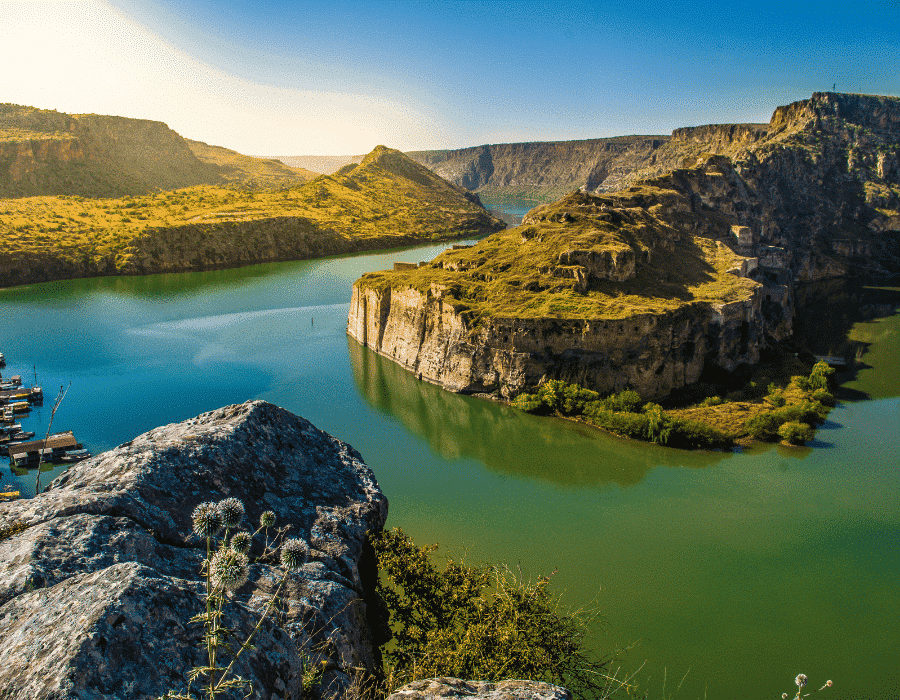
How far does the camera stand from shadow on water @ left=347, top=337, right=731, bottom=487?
3300 centimetres

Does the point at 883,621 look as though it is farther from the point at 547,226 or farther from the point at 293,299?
the point at 293,299

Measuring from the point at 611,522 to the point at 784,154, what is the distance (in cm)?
10621

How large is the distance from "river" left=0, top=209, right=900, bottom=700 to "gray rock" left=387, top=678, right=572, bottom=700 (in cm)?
1127

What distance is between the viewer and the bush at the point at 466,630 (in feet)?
34.4

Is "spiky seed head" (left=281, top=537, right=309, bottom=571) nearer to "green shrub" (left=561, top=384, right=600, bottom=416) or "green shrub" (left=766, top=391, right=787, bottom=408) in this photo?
"green shrub" (left=561, top=384, right=600, bottom=416)

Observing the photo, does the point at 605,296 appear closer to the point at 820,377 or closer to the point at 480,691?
the point at 820,377

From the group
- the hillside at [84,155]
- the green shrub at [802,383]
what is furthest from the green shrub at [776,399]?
the hillside at [84,155]

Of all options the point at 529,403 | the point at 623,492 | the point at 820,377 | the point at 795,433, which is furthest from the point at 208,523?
the point at 820,377

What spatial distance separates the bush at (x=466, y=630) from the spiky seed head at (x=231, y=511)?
437 centimetres

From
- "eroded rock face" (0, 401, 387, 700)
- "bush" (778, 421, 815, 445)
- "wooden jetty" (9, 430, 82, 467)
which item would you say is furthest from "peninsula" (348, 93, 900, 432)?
"eroded rock face" (0, 401, 387, 700)

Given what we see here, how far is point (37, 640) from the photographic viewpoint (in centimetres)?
534

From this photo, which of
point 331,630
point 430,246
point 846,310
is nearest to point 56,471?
point 331,630

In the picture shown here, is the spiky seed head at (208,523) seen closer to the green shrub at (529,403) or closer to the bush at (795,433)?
the green shrub at (529,403)

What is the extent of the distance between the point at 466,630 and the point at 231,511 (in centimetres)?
808
